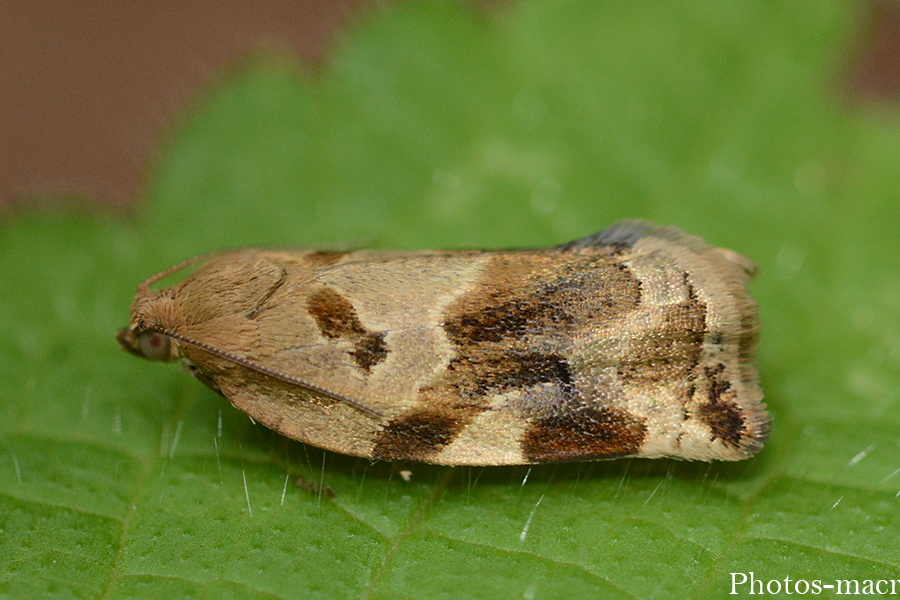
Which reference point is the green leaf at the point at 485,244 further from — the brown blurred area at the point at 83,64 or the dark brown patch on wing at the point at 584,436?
the brown blurred area at the point at 83,64

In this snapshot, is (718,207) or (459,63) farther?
(459,63)

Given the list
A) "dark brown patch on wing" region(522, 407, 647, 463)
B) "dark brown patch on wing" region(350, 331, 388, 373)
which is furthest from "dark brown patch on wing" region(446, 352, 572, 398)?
"dark brown patch on wing" region(350, 331, 388, 373)

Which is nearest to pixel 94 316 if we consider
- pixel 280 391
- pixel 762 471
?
pixel 280 391

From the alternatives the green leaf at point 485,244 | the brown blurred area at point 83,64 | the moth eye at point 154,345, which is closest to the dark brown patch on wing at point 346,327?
the green leaf at point 485,244

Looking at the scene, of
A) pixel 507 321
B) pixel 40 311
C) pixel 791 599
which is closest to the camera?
pixel 791 599

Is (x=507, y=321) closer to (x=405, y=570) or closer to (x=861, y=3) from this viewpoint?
(x=405, y=570)

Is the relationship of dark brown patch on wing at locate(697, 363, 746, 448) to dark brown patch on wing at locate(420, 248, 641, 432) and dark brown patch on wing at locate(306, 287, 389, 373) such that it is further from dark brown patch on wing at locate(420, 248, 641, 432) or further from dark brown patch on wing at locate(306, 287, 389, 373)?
dark brown patch on wing at locate(306, 287, 389, 373)
